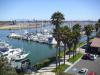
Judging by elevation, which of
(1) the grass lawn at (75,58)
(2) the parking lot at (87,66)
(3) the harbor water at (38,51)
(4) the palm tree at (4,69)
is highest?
(4) the palm tree at (4,69)

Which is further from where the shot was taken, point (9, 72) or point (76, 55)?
point (76, 55)

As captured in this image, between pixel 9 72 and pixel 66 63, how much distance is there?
2758 cm

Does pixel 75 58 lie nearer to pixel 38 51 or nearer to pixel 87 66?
pixel 87 66

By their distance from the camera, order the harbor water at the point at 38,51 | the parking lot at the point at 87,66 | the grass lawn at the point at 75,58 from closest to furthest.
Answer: the parking lot at the point at 87,66
the grass lawn at the point at 75,58
the harbor water at the point at 38,51

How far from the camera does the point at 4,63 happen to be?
31.8 meters

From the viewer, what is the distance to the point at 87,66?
53281 mm

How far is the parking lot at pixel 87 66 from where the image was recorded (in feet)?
160

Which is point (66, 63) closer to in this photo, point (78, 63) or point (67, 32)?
point (78, 63)

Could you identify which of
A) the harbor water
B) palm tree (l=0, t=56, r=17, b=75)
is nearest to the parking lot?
the harbor water

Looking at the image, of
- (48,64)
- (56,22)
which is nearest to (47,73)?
(48,64)

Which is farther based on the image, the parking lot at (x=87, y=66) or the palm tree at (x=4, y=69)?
the parking lot at (x=87, y=66)

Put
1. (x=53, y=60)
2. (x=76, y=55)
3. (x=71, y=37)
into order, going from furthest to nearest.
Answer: (x=76, y=55) < (x=53, y=60) < (x=71, y=37)

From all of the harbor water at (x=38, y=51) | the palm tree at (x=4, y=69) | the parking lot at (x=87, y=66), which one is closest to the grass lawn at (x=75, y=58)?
the parking lot at (x=87, y=66)

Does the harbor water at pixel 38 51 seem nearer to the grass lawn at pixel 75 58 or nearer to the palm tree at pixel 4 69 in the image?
the grass lawn at pixel 75 58
